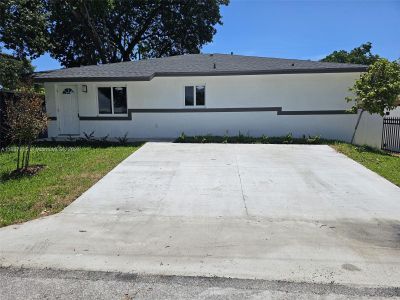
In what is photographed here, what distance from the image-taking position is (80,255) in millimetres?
4645

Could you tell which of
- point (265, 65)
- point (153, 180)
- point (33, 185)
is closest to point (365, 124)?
point (265, 65)

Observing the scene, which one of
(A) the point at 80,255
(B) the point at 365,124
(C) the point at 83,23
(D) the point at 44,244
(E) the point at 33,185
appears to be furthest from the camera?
(C) the point at 83,23

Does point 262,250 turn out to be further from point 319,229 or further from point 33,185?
point 33,185

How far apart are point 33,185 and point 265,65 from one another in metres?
11.1

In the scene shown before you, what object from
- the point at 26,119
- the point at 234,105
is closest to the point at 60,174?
the point at 26,119

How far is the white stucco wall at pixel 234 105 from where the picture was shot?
15.4m

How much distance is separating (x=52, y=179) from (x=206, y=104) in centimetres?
870

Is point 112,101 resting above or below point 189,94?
below

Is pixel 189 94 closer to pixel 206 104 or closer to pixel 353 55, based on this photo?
pixel 206 104

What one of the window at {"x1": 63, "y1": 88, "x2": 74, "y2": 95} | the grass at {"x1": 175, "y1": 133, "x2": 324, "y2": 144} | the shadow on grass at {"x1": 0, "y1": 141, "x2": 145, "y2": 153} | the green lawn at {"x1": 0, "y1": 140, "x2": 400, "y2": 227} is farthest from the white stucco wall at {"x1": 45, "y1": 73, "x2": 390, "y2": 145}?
the green lawn at {"x1": 0, "y1": 140, "x2": 400, "y2": 227}

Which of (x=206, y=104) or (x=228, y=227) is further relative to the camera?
(x=206, y=104)

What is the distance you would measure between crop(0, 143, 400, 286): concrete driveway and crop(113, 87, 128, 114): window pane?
22.5 ft

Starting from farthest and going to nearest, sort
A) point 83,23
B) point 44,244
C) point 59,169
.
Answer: point 83,23
point 59,169
point 44,244

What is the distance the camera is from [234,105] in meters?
15.6
